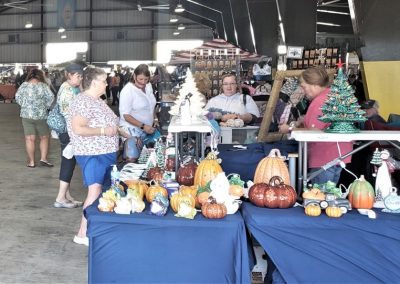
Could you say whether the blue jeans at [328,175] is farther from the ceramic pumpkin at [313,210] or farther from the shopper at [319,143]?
the ceramic pumpkin at [313,210]

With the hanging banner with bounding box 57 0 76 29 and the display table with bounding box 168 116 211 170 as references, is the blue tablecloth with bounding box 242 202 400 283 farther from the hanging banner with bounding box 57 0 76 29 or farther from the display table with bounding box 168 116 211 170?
the hanging banner with bounding box 57 0 76 29

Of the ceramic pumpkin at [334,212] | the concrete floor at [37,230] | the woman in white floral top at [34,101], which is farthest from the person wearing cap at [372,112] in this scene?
the woman in white floral top at [34,101]

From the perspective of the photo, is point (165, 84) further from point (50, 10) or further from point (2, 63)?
point (2, 63)

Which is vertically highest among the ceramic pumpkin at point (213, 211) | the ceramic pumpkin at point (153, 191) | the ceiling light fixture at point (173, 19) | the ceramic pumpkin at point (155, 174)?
the ceiling light fixture at point (173, 19)

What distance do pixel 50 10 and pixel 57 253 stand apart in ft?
104

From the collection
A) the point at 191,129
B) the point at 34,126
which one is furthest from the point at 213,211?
the point at 34,126

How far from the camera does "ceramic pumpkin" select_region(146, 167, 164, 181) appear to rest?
3125 mm

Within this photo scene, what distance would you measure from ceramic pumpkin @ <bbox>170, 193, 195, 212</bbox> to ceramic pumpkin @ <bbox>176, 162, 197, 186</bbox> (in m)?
0.36

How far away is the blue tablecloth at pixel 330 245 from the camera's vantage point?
2473 mm

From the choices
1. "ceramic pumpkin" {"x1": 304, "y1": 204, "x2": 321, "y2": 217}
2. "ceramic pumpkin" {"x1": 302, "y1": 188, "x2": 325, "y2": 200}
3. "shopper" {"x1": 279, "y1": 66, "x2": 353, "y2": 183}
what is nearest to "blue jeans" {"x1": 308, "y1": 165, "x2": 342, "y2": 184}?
"shopper" {"x1": 279, "y1": 66, "x2": 353, "y2": 183}

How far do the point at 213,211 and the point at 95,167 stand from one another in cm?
125

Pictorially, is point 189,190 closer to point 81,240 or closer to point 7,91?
point 81,240

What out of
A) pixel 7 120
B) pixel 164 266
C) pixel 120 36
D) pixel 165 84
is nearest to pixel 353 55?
pixel 165 84

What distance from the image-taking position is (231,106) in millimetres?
5387
